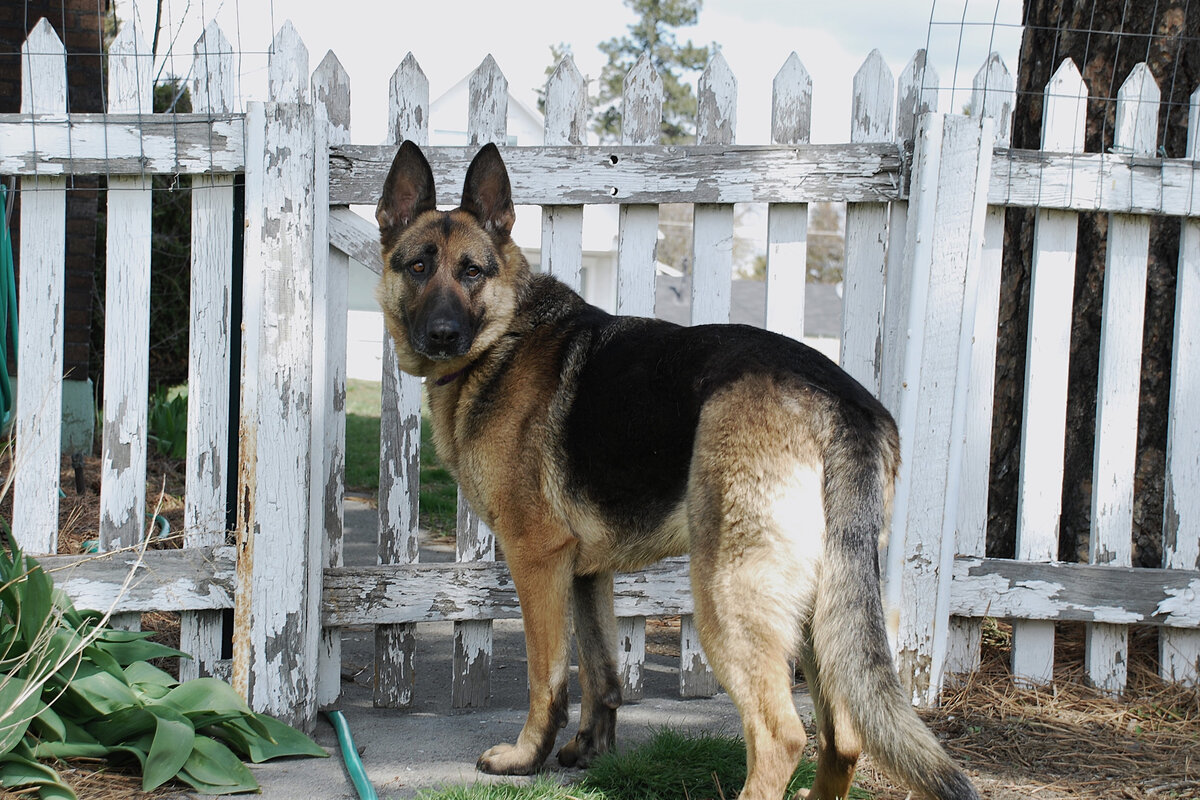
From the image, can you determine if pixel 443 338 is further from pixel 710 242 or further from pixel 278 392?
pixel 710 242

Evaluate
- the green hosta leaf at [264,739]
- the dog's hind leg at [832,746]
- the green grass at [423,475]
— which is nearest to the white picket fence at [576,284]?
the green hosta leaf at [264,739]

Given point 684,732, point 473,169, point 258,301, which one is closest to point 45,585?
point 258,301

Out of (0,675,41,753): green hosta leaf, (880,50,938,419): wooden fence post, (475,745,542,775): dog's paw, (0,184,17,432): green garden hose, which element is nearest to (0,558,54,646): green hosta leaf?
(0,675,41,753): green hosta leaf

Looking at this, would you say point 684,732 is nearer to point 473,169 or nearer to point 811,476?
point 811,476

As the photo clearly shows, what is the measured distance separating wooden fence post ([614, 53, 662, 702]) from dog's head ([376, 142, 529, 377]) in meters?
0.47

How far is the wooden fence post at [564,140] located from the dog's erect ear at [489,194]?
22 cm

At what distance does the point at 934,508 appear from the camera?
3.72 meters

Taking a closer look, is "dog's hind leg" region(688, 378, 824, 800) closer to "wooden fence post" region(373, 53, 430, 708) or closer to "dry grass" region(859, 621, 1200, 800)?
"dry grass" region(859, 621, 1200, 800)

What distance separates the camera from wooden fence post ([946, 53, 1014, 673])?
12.6 feet

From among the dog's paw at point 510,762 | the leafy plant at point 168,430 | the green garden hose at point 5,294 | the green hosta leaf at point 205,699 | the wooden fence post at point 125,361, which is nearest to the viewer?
the green hosta leaf at point 205,699

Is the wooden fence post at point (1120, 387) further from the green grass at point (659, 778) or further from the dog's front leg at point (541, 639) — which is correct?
the dog's front leg at point (541, 639)

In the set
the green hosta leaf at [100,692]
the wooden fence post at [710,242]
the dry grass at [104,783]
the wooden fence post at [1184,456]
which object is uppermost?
the wooden fence post at [710,242]

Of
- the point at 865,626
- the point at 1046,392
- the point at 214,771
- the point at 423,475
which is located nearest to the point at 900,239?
the point at 1046,392

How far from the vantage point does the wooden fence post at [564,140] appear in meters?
3.76
